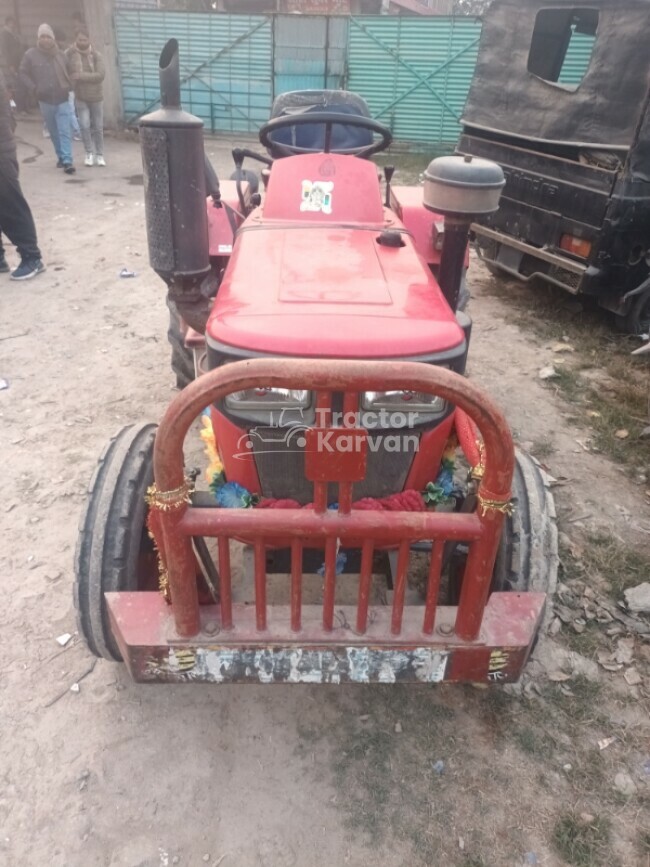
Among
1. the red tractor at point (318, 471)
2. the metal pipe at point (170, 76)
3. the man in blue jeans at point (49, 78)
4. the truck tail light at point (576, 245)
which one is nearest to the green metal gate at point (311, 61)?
the man in blue jeans at point (49, 78)

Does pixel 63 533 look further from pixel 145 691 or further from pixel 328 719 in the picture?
pixel 328 719

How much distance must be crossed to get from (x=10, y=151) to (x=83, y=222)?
2.21 metres

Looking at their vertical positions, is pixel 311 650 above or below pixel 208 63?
below

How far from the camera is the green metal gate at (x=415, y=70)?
12.8m

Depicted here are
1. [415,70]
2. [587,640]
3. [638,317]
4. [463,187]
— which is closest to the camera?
[463,187]

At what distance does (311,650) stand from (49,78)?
10294 mm

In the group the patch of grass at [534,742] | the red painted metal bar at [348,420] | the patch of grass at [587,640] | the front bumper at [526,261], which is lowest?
the patch of grass at [587,640]

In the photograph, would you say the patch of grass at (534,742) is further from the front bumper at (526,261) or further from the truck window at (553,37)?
the truck window at (553,37)

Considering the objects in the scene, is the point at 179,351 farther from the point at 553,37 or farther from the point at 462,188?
the point at 553,37

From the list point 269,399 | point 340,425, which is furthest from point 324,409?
point 269,399

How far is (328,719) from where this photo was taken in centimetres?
244

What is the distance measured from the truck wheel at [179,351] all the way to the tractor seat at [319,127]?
1189 mm

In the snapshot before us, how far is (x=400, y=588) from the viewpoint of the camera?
186 cm

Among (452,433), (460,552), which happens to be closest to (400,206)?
(452,433)
